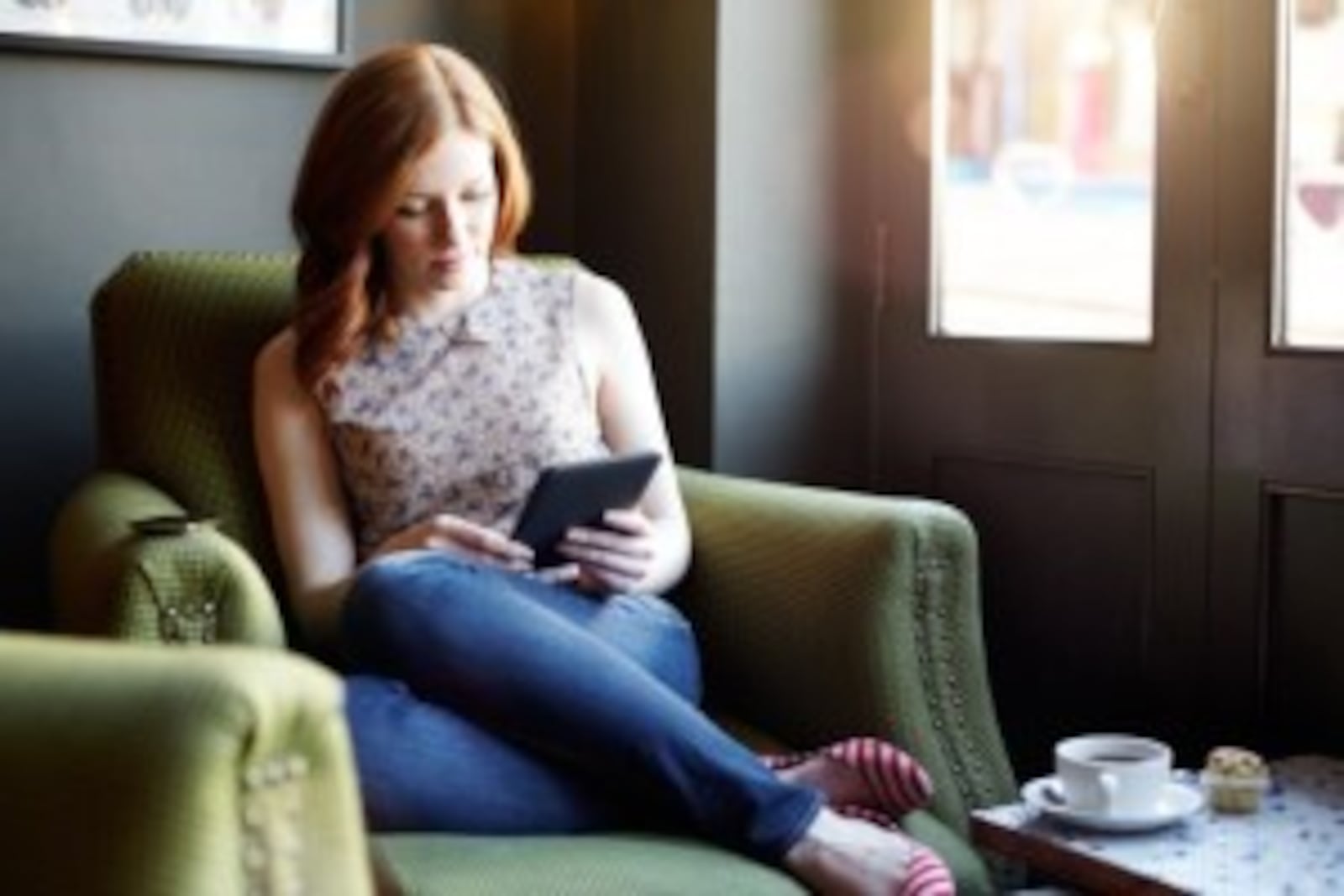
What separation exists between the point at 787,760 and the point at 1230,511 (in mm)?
689

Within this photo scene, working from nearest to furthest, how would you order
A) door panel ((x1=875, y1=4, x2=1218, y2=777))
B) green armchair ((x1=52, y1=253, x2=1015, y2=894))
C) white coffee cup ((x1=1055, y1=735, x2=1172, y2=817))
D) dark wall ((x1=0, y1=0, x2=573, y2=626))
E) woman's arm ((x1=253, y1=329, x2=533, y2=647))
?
green armchair ((x1=52, y1=253, x2=1015, y2=894)), white coffee cup ((x1=1055, y1=735, x2=1172, y2=817)), woman's arm ((x1=253, y1=329, x2=533, y2=647)), door panel ((x1=875, y1=4, x2=1218, y2=777)), dark wall ((x1=0, y1=0, x2=573, y2=626))

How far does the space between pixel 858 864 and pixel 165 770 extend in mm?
860

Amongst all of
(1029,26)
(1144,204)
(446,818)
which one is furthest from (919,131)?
(446,818)

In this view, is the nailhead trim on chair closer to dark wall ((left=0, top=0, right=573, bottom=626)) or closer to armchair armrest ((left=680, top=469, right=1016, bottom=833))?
armchair armrest ((left=680, top=469, right=1016, bottom=833))

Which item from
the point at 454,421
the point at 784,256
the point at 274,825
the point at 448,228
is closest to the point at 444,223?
the point at 448,228

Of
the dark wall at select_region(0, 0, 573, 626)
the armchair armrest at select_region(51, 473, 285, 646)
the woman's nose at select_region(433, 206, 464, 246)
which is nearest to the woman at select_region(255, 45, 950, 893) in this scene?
the woman's nose at select_region(433, 206, 464, 246)

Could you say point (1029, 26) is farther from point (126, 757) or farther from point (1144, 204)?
point (126, 757)

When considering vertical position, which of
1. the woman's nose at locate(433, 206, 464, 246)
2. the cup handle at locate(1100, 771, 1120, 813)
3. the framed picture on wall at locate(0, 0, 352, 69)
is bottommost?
the cup handle at locate(1100, 771, 1120, 813)

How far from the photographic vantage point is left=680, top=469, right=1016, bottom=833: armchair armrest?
188 cm

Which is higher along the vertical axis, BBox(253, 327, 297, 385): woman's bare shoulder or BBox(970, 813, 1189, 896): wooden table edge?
BBox(253, 327, 297, 385): woman's bare shoulder

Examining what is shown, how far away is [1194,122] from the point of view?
7.34 feet

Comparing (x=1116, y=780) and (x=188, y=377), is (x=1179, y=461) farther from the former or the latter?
(x=188, y=377)

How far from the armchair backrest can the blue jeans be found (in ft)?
1.43

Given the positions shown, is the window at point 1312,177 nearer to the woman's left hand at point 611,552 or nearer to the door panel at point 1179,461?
the door panel at point 1179,461
